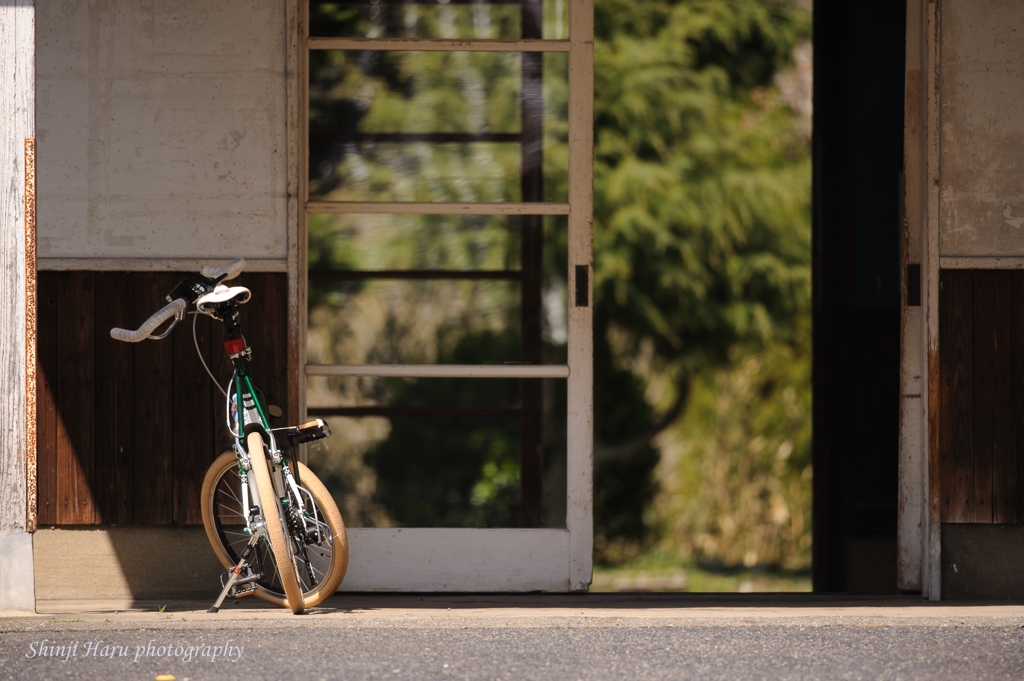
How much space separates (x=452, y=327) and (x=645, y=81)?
466cm

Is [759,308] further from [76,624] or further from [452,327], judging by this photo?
[76,624]

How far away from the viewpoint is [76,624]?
12.1 feet

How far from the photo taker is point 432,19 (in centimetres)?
436

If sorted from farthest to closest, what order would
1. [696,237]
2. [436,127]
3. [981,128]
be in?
[696,237] → [436,127] → [981,128]

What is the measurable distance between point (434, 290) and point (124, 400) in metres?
1.33

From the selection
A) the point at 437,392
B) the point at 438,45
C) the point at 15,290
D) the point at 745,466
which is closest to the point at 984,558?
the point at 437,392

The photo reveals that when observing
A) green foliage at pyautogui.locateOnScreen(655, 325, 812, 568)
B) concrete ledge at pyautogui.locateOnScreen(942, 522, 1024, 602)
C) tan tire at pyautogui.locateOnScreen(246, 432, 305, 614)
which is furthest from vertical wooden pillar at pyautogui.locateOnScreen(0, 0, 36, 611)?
green foliage at pyautogui.locateOnScreen(655, 325, 812, 568)

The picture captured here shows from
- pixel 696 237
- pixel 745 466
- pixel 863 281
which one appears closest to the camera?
pixel 863 281

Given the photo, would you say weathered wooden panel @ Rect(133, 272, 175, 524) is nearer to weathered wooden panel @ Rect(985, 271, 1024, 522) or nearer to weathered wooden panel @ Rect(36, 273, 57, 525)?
weathered wooden panel @ Rect(36, 273, 57, 525)

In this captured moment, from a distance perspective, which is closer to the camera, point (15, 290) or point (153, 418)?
point (15, 290)

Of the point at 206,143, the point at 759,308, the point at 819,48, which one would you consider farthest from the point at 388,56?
the point at 759,308

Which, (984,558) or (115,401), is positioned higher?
(115,401)

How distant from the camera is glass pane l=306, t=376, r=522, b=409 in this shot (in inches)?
171

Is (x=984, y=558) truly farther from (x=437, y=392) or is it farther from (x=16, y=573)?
(x=16, y=573)
